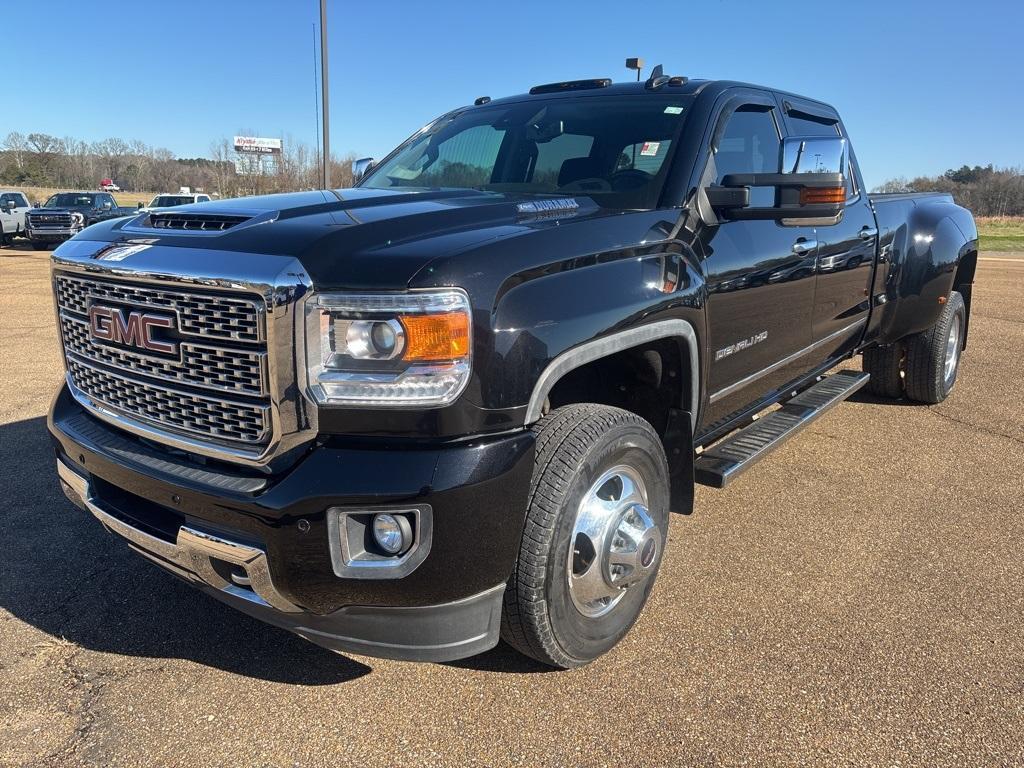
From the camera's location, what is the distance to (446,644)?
215 cm

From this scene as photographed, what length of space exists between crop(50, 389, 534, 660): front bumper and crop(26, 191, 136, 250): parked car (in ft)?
68.1

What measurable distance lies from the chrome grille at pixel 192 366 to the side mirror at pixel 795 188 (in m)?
1.86

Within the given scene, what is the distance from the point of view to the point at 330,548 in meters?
2.02

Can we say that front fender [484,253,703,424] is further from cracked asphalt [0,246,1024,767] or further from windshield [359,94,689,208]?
cracked asphalt [0,246,1024,767]

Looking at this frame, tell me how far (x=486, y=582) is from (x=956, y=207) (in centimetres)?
525

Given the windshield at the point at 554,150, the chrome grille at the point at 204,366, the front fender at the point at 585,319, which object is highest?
the windshield at the point at 554,150

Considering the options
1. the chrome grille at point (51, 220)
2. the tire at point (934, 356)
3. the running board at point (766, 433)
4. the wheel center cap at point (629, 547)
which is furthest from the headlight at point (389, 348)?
the chrome grille at point (51, 220)

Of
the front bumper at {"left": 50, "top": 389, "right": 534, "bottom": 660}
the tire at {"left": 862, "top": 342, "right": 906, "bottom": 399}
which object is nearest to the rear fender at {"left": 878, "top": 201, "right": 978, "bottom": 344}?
the tire at {"left": 862, "top": 342, "right": 906, "bottom": 399}

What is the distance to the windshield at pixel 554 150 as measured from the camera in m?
3.20

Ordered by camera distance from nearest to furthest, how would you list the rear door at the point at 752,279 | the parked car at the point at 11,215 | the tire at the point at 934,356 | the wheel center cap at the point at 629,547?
the wheel center cap at the point at 629,547 < the rear door at the point at 752,279 < the tire at the point at 934,356 < the parked car at the point at 11,215

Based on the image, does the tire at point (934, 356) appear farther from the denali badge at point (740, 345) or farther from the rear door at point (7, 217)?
the rear door at point (7, 217)

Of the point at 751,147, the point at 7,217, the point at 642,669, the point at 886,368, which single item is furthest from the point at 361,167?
the point at 7,217

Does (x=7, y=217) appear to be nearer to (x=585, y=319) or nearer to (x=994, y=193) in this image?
(x=585, y=319)

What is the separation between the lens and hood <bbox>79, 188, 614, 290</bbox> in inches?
80.2
